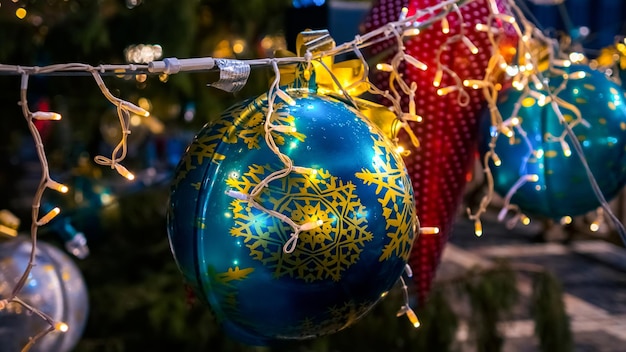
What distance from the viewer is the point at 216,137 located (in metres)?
0.57

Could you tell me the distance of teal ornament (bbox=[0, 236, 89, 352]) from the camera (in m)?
0.98

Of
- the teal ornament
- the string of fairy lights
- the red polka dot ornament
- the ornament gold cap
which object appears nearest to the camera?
the string of fairy lights

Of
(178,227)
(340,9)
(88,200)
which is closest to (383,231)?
(178,227)

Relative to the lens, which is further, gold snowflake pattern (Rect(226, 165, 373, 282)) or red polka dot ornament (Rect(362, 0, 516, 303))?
red polka dot ornament (Rect(362, 0, 516, 303))

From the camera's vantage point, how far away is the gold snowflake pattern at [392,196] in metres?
0.56

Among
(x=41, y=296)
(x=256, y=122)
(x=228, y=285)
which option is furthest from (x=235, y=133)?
(x=41, y=296)

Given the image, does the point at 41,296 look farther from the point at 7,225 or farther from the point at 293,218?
the point at 293,218

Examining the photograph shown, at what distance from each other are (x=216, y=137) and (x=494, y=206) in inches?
166

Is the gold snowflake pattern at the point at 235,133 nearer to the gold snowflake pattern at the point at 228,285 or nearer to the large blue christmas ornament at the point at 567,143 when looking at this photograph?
the gold snowflake pattern at the point at 228,285

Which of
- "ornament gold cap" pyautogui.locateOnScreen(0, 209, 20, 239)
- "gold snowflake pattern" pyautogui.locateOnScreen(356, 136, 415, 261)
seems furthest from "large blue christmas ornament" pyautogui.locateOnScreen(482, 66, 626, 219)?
"ornament gold cap" pyautogui.locateOnScreen(0, 209, 20, 239)

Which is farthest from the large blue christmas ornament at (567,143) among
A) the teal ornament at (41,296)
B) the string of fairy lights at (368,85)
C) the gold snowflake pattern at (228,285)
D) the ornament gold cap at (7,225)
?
the ornament gold cap at (7,225)

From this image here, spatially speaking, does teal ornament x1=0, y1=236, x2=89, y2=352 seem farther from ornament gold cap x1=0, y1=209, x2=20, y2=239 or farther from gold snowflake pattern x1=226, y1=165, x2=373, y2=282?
gold snowflake pattern x1=226, y1=165, x2=373, y2=282

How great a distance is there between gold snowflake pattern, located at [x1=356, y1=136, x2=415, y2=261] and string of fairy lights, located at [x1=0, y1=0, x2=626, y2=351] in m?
0.06

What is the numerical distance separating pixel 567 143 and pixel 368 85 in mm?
299
